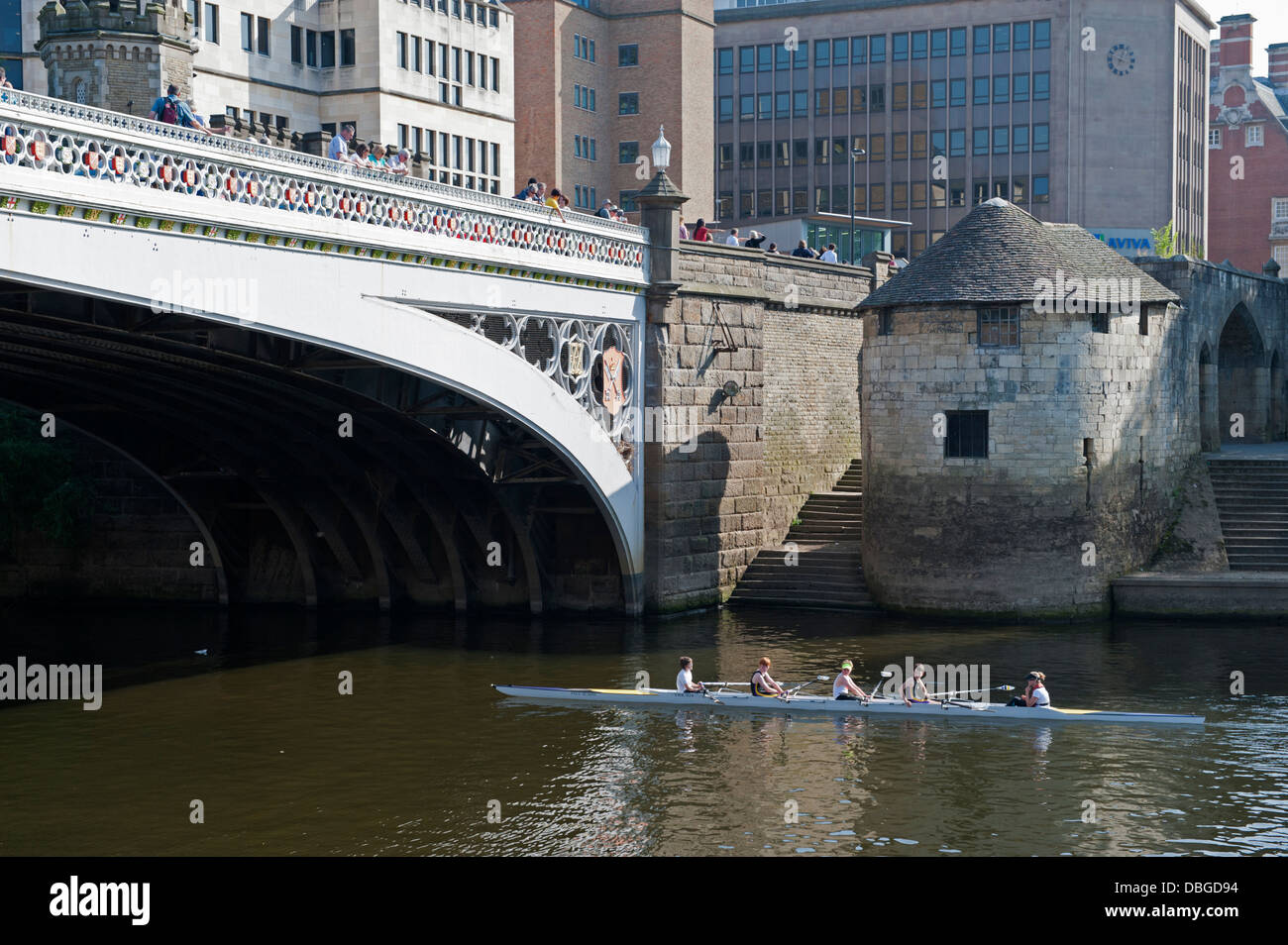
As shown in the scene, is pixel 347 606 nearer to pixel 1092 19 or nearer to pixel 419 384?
pixel 419 384

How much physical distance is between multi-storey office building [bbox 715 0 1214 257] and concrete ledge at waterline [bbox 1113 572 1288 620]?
49637mm

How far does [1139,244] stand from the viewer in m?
83.0

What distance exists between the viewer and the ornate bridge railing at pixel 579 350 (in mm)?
29750

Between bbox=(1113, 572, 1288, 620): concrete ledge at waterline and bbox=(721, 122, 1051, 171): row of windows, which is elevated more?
bbox=(721, 122, 1051, 171): row of windows

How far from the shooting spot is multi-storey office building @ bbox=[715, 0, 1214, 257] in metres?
86.2

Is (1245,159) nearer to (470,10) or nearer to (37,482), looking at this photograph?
(470,10)

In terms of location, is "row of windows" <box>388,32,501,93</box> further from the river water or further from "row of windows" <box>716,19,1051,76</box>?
"row of windows" <box>716,19,1051,76</box>

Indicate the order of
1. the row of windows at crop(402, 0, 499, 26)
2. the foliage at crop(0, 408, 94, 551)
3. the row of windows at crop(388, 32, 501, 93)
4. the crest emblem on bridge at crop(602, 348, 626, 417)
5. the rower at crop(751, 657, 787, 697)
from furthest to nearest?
the row of windows at crop(402, 0, 499, 26), the row of windows at crop(388, 32, 501, 93), the foliage at crop(0, 408, 94, 551), the crest emblem on bridge at crop(602, 348, 626, 417), the rower at crop(751, 657, 787, 697)

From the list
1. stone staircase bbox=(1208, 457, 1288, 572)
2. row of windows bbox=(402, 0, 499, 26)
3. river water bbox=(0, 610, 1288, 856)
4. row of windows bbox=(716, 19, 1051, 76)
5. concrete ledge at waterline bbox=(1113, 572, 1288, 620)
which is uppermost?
row of windows bbox=(716, 19, 1051, 76)

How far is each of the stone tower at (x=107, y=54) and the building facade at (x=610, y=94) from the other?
132ft

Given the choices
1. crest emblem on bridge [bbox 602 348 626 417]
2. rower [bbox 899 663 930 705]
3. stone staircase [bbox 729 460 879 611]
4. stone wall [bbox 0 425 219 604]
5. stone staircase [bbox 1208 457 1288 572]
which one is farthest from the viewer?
stone wall [bbox 0 425 219 604]

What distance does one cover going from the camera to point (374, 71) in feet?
175

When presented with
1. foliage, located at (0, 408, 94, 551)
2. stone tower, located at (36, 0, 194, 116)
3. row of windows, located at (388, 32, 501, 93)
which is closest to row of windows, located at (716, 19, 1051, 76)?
row of windows, located at (388, 32, 501, 93)

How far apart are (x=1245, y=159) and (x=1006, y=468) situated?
65.0 meters
